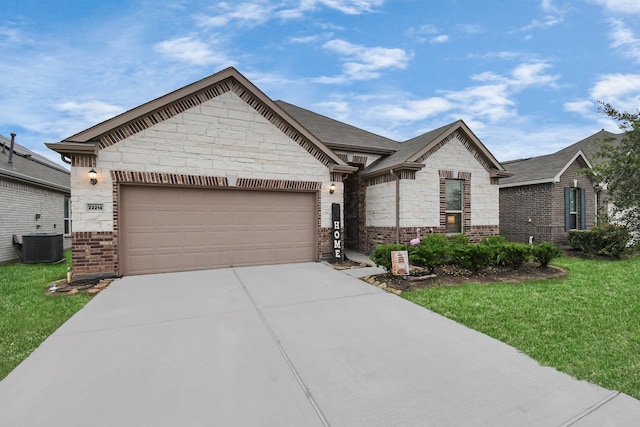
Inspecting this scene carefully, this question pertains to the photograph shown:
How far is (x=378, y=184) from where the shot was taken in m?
11.6

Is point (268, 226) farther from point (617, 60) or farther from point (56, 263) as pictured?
point (617, 60)

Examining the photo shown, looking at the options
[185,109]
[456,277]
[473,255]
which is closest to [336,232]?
[456,277]

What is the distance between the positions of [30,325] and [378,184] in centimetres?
1033

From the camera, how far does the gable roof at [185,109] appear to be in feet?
23.5

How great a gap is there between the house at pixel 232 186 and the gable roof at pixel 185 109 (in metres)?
0.03

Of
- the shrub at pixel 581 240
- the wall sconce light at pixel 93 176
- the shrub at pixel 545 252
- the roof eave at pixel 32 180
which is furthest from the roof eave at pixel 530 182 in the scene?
the roof eave at pixel 32 180

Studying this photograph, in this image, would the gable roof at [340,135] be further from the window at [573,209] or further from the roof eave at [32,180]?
the roof eave at [32,180]

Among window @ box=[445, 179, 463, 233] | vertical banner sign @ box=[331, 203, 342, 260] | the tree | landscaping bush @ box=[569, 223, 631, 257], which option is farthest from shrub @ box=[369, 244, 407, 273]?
landscaping bush @ box=[569, 223, 631, 257]

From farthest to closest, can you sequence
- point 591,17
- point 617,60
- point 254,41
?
point 254,41, point 617,60, point 591,17

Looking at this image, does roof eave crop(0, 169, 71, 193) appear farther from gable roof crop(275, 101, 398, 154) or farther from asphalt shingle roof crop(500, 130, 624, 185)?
asphalt shingle roof crop(500, 130, 624, 185)

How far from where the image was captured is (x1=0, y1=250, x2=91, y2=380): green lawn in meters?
3.64

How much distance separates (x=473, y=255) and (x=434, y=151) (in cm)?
477

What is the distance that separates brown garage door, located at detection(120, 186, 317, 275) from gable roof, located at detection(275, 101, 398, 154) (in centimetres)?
344

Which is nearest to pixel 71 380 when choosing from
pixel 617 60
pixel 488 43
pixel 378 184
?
pixel 378 184
